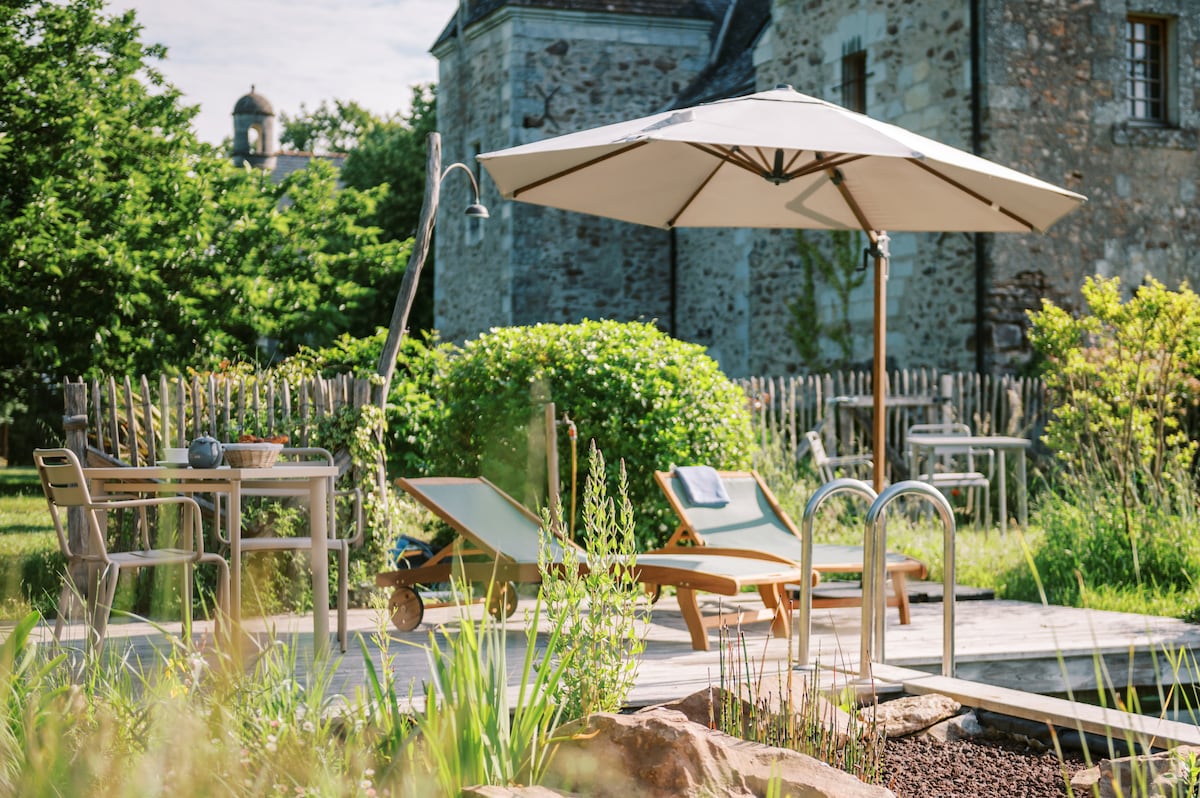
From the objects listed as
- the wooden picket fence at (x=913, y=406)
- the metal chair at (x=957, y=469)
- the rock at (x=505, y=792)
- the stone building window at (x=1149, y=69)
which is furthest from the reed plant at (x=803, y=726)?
the stone building window at (x=1149, y=69)

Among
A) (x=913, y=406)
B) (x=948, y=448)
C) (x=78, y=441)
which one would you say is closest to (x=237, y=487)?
(x=78, y=441)

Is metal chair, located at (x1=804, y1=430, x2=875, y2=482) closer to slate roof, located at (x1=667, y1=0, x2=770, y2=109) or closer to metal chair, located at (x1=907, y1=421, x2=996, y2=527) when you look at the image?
metal chair, located at (x1=907, y1=421, x2=996, y2=527)

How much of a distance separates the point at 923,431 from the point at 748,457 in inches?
140

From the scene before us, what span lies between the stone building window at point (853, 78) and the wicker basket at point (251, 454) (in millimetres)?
10024

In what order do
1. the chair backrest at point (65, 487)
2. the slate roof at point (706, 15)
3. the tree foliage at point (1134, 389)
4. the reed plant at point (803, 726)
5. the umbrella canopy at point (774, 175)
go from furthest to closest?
the slate roof at point (706, 15)
the tree foliage at point (1134, 389)
the umbrella canopy at point (774, 175)
the chair backrest at point (65, 487)
the reed plant at point (803, 726)

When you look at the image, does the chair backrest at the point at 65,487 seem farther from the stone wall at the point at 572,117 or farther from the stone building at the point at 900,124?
the stone wall at the point at 572,117

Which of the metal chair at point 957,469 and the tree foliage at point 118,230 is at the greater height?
the tree foliage at point 118,230

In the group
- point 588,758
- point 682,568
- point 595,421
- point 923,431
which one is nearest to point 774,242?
point 923,431

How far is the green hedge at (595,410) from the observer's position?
27.1 feet

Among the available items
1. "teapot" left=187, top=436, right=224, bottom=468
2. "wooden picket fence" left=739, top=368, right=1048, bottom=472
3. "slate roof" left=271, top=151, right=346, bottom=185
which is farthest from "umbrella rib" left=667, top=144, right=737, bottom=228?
"slate roof" left=271, top=151, right=346, bottom=185

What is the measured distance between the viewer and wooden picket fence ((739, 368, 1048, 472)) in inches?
445

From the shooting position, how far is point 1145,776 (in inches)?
130

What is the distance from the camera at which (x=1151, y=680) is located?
223 inches

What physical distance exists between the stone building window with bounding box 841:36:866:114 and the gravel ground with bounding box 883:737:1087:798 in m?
10.6
